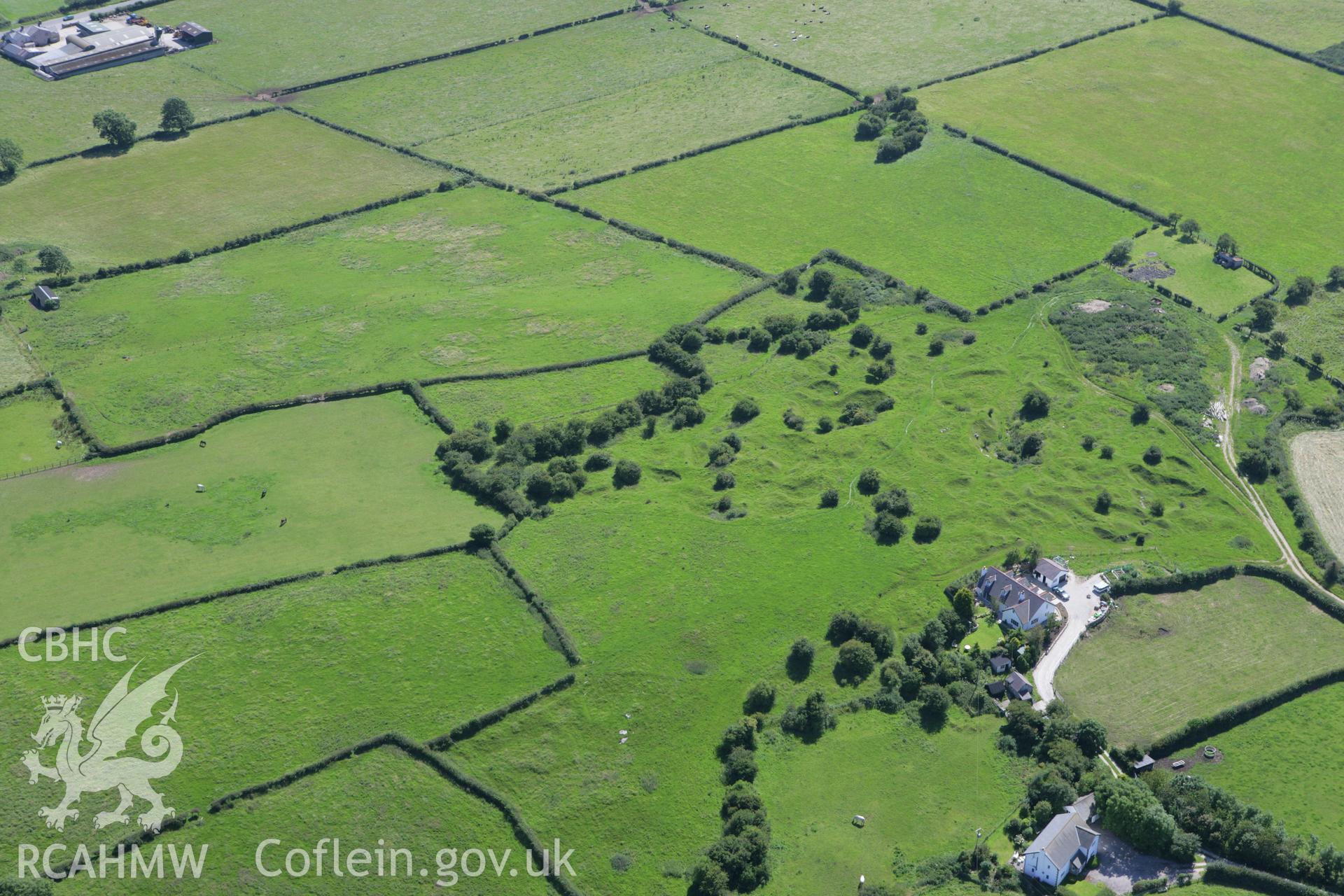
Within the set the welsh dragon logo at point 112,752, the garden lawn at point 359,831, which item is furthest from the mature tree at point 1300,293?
the welsh dragon logo at point 112,752

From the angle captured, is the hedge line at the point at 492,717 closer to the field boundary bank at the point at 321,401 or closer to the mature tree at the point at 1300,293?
the field boundary bank at the point at 321,401

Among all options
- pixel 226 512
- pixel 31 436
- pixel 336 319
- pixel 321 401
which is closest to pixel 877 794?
pixel 226 512

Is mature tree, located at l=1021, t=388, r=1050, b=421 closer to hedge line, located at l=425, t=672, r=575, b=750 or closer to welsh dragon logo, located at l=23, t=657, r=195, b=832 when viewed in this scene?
hedge line, located at l=425, t=672, r=575, b=750

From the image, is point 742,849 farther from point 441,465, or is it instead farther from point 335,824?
point 441,465

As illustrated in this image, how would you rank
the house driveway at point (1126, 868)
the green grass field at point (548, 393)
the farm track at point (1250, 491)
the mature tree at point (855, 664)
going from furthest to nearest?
the green grass field at point (548, 393) → the farm track at point (1250, 491) → the mature tree at point (855, 664) → the house driveway at point (1126, 868)

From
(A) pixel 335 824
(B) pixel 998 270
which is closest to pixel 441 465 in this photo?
(A) pixel 335 824

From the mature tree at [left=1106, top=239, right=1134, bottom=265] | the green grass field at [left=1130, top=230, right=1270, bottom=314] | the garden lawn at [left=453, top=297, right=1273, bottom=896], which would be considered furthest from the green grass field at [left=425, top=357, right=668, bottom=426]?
the green grass field at [left=1130, top=230, right=1270, bottom=314]

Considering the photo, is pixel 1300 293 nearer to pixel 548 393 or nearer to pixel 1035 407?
pixel 1035 407
